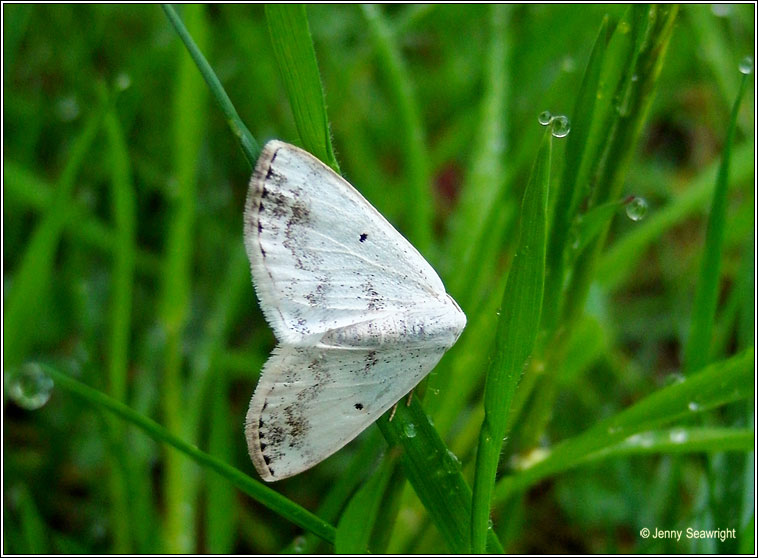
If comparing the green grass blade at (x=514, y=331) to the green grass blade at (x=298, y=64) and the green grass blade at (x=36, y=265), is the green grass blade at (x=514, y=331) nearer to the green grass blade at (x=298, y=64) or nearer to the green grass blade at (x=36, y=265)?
the green grass blade at (x=298, y=64)

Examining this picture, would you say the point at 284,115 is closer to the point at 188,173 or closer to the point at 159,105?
the point at 159,105

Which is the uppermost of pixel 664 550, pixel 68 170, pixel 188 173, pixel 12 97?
pixel 12 97

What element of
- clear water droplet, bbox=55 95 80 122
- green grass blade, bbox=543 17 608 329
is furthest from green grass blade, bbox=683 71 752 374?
clear water droplet, bbox=55 95 80 122

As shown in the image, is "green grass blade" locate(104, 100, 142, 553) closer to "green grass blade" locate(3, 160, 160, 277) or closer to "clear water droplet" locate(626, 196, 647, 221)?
"green grass blade" locate(3, 160, 160, 277)

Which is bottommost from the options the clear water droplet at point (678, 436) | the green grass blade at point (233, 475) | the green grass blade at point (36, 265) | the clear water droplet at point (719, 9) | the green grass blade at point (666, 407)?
the clear water droplet at point (678, 436)

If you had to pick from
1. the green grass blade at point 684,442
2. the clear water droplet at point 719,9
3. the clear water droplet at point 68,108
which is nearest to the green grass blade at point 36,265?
the clear water droplet at point 68,108

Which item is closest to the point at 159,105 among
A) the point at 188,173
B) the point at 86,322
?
the point at 188,173
